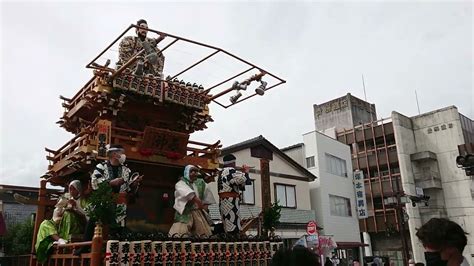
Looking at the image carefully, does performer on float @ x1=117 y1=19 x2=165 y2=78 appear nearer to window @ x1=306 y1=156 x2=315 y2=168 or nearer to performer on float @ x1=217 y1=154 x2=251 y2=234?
performer on float @ x1=217 y1=154 x2=251 y2=234

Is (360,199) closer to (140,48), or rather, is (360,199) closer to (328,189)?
(328,189)

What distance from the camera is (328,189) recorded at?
27297mm

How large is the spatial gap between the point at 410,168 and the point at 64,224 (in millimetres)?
37376

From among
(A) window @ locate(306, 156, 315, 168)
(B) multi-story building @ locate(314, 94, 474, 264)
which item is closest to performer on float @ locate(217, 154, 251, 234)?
(A) window @ locate(306, 156, 315, 168)

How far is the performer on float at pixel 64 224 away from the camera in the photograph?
25.6 feet

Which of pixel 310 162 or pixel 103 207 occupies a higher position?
pixel 310 162

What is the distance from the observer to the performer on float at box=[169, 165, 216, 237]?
27.8 feet

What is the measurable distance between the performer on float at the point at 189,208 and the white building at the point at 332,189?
1849cm

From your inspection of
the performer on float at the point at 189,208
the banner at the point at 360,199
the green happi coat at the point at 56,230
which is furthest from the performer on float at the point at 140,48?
the banner at the point at 360,199

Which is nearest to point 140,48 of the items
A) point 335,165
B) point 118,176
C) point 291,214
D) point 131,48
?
point 131,48

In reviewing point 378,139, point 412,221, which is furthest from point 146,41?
point 378,139

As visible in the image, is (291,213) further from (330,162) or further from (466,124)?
(466,124)

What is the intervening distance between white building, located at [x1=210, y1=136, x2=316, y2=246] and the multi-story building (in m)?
15.3

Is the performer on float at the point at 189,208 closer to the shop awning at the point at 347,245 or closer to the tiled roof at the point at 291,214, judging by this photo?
the tiled roof at the point at 291,214
